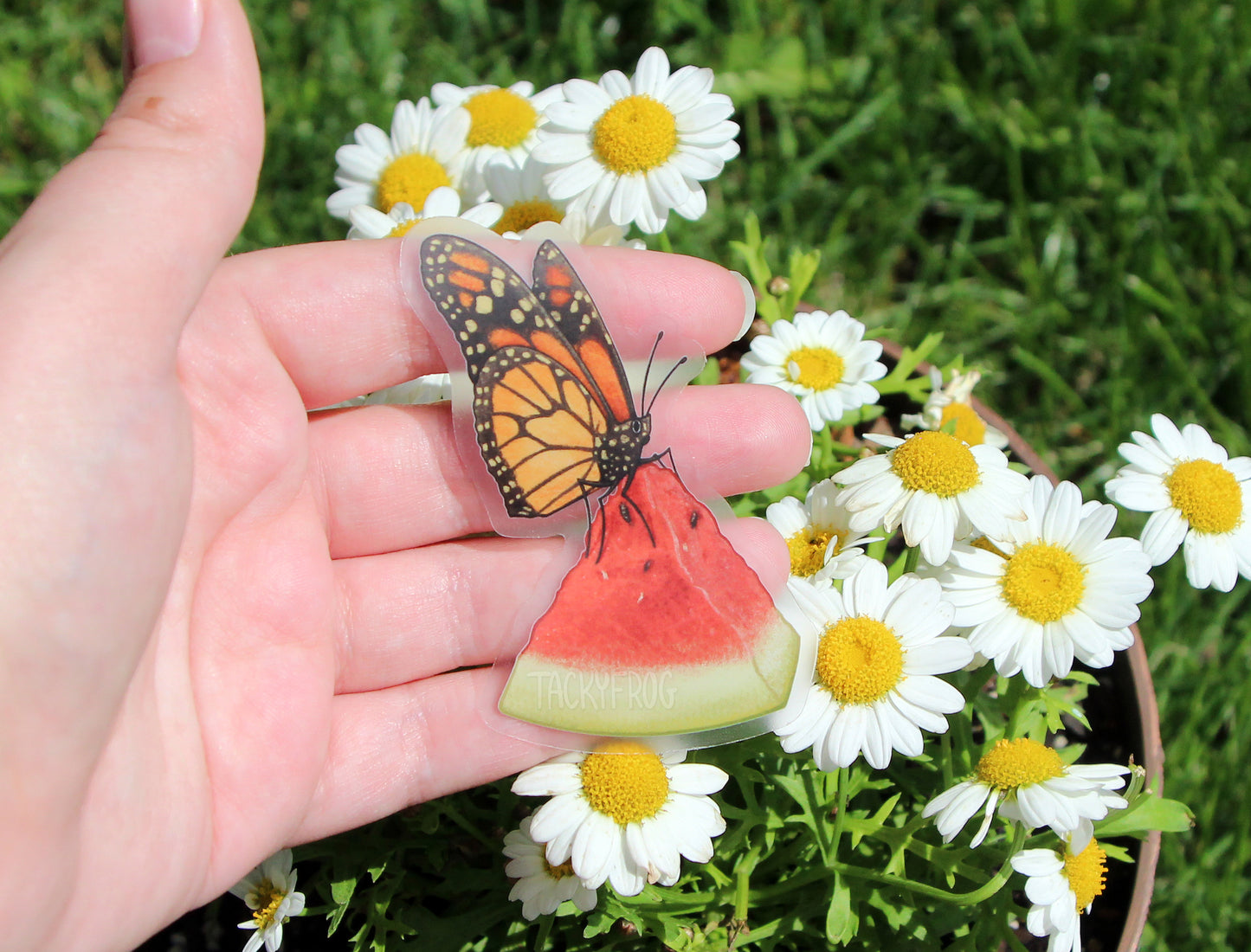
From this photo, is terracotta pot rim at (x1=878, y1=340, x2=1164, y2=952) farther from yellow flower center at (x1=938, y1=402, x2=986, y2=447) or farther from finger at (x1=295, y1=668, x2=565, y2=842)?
finger at (x1=295, y1=668, x2=565, y2=842)

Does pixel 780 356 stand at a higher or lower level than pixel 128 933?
higher

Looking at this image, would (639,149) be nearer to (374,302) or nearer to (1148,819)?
(374,302)

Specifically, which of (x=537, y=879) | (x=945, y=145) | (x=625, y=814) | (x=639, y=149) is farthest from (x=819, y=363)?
(x=945, y=145)

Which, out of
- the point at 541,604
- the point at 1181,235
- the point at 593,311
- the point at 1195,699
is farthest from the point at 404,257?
the point at 1181,235

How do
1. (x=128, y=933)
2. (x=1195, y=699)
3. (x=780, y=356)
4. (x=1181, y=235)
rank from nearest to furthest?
(x=128, y=933), (x=780, y=356), (x=1195, y=699), (x=1181, y=235)

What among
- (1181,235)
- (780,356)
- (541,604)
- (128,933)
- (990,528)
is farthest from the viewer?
(1181,235)

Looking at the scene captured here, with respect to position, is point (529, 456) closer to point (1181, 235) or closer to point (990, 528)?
point (990, 528)

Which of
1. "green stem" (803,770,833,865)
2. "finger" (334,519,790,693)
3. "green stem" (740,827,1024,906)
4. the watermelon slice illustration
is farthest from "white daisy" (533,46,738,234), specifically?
"green stem" (740,827,1024,906)
